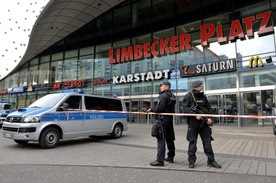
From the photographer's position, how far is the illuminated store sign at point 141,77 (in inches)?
823

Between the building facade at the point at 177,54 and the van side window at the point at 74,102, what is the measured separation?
9.57 meters

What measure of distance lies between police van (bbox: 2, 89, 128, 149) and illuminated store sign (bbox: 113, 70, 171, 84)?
1079 centimetres

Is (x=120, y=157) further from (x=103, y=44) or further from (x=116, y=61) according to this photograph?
(x=103, y=44)

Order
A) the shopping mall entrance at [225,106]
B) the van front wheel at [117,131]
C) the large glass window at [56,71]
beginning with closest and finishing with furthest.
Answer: the van front wheel at [117,131] → the shopping mall entrance at [225,106] → the large glass window at [56,71]

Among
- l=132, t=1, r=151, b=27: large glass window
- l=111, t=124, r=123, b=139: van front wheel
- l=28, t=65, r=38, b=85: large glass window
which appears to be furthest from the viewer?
l=28, t=65, r=38, b=85: large glass window

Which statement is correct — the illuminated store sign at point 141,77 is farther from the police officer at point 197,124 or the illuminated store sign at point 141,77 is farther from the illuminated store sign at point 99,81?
the police officer at point 197,124

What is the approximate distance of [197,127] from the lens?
5.37 meters

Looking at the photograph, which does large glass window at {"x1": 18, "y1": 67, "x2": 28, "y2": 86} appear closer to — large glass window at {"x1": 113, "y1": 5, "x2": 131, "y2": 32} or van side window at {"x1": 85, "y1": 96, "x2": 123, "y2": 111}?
large glass window at {"x1": 113, "y1": 5, "x2": 131, "y2": 32}

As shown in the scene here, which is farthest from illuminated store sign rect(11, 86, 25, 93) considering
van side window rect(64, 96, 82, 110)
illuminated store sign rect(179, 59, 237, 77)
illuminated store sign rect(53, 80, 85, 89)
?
van side window rect(64, 96, 82, 110)

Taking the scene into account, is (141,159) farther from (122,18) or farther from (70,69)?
(70,69)

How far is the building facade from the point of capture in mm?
16828

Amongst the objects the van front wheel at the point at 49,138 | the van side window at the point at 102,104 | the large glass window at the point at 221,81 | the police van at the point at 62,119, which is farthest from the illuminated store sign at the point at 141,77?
the van front wheel at the point at 49,138

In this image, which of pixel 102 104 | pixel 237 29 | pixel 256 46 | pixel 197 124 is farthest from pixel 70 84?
pixel 197 124

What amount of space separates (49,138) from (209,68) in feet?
46.3
